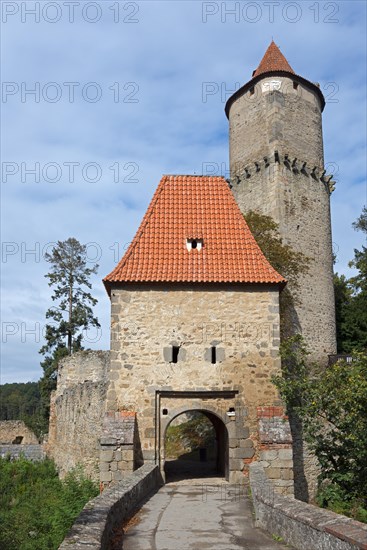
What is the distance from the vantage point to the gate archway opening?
17.0m

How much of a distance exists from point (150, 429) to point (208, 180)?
767 centimetres

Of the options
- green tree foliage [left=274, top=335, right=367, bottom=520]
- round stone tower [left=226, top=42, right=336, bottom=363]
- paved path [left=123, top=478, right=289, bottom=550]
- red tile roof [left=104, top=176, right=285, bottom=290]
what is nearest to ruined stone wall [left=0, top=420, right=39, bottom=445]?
round stone tower [left=226, top=42, right=336, bottom=363]

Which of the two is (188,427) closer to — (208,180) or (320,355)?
(320,355)

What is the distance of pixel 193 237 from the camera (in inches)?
614

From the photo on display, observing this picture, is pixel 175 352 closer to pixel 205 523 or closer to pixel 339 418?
pixel 339 418

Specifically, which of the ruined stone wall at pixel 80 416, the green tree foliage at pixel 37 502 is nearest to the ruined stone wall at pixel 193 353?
the green tree foliage at pixel 37 502

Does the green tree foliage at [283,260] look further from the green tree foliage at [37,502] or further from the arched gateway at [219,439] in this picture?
the green tree foliage at [37,502]

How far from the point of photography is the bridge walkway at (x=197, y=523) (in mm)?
7484

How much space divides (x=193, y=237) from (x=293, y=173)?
14.2m

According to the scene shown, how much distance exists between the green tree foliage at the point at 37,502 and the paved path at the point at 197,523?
2.28 metres

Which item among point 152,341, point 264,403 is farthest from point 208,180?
point 264,403

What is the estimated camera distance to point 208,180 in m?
17.2

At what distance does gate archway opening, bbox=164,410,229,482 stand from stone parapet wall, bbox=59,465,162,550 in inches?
200

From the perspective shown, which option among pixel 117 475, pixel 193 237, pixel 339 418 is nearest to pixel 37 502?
pixel 117 475
